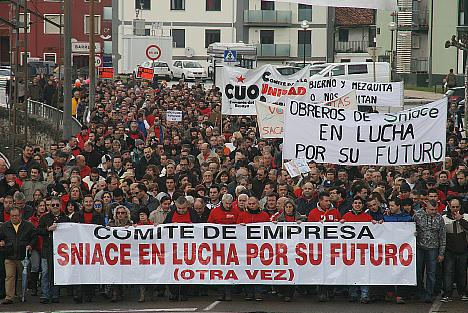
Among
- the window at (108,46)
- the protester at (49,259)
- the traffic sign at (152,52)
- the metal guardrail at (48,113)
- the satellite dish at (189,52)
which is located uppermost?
the window at (108,46)

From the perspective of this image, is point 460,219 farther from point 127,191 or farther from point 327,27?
point 327,27

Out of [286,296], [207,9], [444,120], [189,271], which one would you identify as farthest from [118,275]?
[207,9]

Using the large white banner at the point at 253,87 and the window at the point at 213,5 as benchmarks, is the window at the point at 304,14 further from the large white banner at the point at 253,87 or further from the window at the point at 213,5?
the large white banner at the point at 253,87

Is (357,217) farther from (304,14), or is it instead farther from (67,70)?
(304,14)

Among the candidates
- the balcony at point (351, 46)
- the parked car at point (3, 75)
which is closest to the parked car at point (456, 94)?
the parked car at point (3, 75)

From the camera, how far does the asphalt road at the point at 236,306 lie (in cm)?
1502

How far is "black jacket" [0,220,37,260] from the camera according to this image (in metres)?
15.7

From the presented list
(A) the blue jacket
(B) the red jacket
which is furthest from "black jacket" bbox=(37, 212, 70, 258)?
(B) the red jacket

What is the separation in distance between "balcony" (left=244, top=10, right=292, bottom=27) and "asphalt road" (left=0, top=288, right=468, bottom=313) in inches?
2603

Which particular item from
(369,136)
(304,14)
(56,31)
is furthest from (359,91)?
(56,31)

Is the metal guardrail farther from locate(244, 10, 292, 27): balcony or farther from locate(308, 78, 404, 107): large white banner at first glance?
locate(244, 10, 292, 27): balcony

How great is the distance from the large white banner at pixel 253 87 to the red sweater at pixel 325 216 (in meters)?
10.5

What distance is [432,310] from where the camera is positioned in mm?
14977

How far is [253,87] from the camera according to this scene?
2655cm
